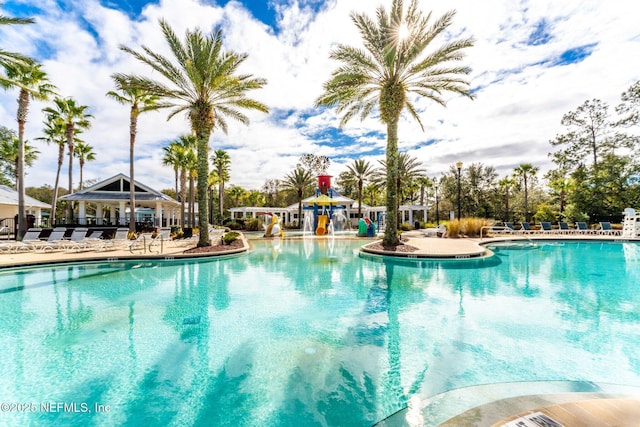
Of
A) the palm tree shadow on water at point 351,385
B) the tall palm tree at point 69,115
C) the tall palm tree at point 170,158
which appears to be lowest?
the palm tree shadow on water at point 351,385

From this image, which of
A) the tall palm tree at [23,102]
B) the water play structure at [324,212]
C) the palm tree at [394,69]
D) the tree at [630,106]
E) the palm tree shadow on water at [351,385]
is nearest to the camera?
the palm tree shadow on water at [351,385]

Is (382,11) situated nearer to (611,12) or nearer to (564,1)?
(564,1)

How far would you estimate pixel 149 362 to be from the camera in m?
4.09

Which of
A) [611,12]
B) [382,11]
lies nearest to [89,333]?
[382,11]

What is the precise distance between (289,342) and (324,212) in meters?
25.3

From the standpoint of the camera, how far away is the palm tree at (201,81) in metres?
13.6

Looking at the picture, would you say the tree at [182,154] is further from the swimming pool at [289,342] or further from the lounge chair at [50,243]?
the swimming pool at [289,342]

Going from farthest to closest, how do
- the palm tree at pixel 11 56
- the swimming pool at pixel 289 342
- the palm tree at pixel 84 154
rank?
the palm tree at pixel 84 154 < the palm tree at pixel 11 56 < the swimming pool at pixel 289 342

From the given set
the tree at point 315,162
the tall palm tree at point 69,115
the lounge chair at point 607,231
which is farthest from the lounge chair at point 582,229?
the tall palm tree at point 69,115

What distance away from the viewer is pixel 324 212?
2989 cm

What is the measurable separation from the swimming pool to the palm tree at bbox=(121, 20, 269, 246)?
28.4 ft

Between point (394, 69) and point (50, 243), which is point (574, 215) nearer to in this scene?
point (394, 69)

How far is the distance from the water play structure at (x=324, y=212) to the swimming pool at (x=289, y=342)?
49.3ft

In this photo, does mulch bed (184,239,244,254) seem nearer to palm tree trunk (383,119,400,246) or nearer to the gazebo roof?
palm tree trunk (383,119,400,246)
